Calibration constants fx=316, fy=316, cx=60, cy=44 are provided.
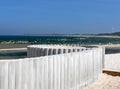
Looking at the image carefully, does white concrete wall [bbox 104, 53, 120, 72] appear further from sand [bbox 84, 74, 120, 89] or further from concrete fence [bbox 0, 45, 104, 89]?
concrete fence [bbox 0, 45, 104, 89]

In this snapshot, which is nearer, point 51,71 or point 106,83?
point 51,71

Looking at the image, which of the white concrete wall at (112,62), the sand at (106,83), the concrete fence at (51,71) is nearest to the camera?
the concrete fence at (51,71)

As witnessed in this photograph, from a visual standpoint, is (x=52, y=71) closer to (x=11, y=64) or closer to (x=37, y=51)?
(x=11, y=64)

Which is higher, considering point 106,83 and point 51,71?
point 51,71

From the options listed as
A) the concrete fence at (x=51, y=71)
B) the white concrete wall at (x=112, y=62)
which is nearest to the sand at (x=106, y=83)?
the concrete fence at (x=51, y=71)

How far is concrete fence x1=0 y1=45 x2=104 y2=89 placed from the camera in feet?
20.3

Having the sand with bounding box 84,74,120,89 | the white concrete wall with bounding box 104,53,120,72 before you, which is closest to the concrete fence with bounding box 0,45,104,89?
the sand with bounding box 84,74,120,89

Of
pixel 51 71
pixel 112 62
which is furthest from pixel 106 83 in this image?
pixel 112 62

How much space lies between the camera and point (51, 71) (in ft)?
24.9

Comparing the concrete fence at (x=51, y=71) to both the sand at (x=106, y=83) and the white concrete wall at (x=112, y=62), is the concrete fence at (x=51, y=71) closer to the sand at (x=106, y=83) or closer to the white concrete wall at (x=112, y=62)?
the sand at (x=106, y=83)

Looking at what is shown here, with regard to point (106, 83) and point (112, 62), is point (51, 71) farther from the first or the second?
point (112, 62)

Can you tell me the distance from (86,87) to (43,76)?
2.83 metres

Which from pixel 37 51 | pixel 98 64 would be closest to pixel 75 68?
pixel 98 64

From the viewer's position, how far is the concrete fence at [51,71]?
20.3ft
